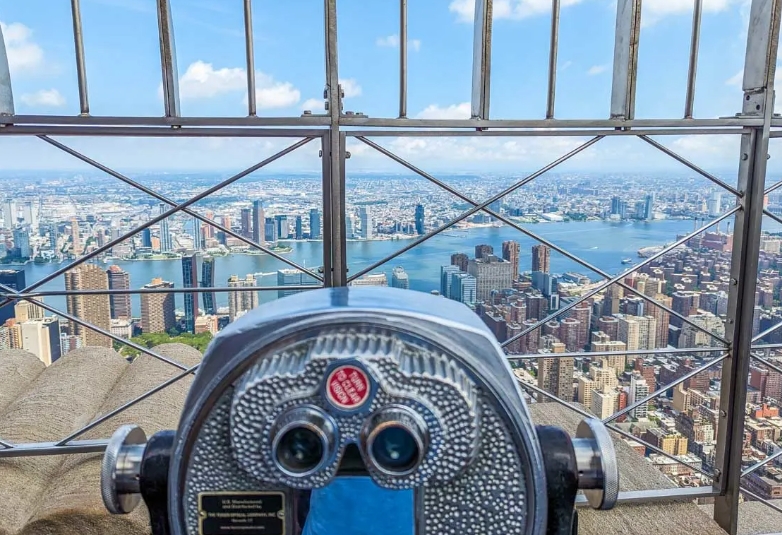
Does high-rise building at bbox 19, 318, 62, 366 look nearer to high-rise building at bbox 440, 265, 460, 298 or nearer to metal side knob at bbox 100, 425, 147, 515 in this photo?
high-rise building at bbox 440, 265, 460, 298

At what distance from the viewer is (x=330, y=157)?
1948mm

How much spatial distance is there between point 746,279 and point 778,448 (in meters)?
0.68

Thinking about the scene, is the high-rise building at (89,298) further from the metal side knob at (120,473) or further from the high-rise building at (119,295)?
the metal side knob at (120,473)

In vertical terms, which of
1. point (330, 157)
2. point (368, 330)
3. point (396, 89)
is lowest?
point (368, 330)

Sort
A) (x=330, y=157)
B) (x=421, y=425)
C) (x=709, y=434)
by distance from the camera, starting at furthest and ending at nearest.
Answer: (x=709, y=434) < (x=330, y=157) < (x=421, y=425)

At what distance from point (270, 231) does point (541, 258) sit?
35.1 inches

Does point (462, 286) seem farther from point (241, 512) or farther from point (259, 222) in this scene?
point (241, 512)

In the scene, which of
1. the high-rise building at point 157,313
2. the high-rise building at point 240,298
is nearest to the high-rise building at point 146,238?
the high-rise building at point 157,313

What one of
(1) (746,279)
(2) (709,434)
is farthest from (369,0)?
(2) (709,434)

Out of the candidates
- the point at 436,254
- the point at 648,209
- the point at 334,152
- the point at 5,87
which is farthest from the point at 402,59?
the point at 5,87

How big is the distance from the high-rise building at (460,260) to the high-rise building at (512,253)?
0.14m

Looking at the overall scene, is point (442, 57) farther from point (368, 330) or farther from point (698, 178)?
point (368, 330)

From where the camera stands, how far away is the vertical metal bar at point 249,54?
1937 mm

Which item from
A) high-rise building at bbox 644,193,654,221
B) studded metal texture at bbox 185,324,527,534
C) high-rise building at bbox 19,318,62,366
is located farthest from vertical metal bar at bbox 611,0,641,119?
high-rise building at bbox 19,318,62,366
